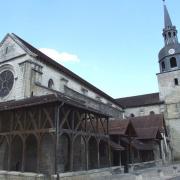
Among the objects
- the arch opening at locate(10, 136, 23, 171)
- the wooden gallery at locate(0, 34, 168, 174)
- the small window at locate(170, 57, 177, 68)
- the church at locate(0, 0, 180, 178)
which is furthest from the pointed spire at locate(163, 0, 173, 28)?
the arch opening at locate(10, 136, 23, 171)

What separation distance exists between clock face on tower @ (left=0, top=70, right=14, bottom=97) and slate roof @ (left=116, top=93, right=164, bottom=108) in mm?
24845

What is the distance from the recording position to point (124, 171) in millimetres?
19094

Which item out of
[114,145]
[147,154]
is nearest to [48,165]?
[114,145]

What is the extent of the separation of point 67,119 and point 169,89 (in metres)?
27.6

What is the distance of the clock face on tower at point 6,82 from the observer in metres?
22.0

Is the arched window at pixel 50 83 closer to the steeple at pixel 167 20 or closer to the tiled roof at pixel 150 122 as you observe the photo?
the tiled roof at pixel 150 122

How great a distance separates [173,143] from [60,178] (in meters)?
29.1

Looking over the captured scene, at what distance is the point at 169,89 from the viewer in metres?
38.5

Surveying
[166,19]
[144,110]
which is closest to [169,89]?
[144,110]

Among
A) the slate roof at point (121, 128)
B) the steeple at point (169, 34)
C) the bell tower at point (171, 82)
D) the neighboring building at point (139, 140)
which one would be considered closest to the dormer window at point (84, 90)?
the neighboring building at point (139, 140)

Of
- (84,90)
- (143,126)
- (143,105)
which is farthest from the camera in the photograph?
(143,105)

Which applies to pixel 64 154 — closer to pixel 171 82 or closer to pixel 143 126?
pixel 143 126

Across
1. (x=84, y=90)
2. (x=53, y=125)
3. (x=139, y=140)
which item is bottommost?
(x=139, y=140)

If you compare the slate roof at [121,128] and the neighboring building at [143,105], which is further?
the neighboring building at [143,105]
